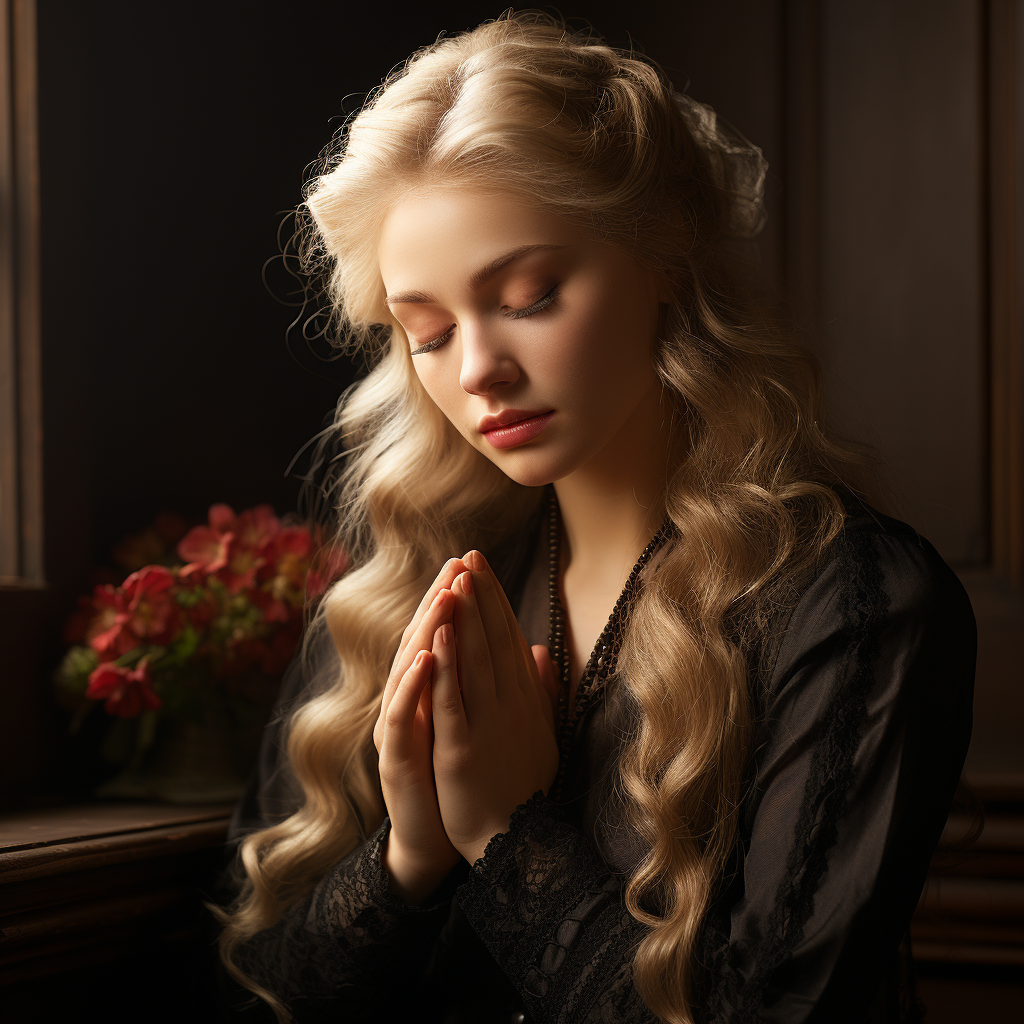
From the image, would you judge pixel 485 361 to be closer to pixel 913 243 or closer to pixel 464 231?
pixel 464 231

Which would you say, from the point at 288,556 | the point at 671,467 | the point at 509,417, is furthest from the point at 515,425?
the point at 288,556

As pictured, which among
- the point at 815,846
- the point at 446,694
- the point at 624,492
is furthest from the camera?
the point at 624,492

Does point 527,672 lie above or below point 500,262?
below

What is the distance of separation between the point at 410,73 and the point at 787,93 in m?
0.95

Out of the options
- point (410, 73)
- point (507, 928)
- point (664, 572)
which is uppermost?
point (410, 73)

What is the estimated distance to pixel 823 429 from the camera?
114 cm

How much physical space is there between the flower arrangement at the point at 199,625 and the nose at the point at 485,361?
498mm

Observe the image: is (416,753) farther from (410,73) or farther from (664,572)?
(410,73)

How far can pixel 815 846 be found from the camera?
841 millimetres

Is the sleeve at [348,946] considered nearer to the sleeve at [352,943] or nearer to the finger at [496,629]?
the sleeve at [352,943]

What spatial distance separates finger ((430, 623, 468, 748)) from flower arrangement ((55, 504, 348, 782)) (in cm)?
43

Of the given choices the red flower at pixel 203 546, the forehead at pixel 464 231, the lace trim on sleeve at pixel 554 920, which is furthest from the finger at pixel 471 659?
the red flower at pixel 203 546

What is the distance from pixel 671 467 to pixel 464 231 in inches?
14.7

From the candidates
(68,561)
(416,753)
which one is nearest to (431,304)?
(416,753)
